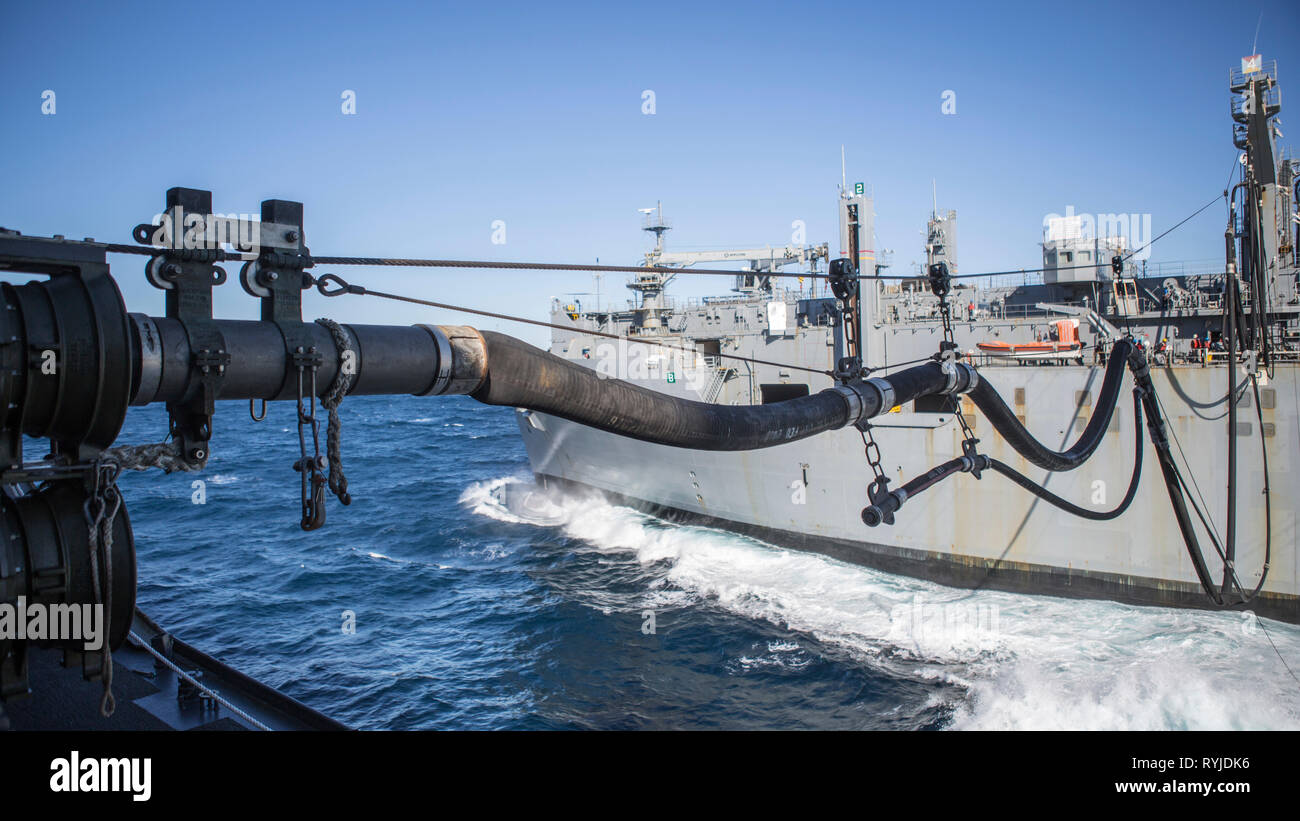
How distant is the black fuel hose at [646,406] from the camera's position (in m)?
4.86

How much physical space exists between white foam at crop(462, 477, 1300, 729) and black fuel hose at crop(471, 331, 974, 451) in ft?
37.1

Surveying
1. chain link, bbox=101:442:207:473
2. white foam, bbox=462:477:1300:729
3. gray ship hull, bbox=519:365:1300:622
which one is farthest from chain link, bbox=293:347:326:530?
gray ship hull, bbox=519:365:1300:622

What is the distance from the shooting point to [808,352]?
27.4 metres

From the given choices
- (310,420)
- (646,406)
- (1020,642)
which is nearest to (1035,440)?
(646,406)

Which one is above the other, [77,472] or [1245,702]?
[77,472]

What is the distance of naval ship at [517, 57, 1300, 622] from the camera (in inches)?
739

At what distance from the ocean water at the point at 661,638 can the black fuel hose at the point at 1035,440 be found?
734 centimetres

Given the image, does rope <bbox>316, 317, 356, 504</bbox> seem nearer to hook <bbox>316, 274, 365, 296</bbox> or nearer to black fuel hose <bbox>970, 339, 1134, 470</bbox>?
hook <bbox>316, 274, 365, 296</bbox>

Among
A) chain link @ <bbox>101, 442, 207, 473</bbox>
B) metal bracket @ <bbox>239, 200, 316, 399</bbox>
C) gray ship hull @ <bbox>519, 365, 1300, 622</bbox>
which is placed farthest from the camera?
gray ship hull @ <bbox>519, 365, 1300, 622</bbox>

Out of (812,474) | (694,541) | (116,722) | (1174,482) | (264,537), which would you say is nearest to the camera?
(116,722)

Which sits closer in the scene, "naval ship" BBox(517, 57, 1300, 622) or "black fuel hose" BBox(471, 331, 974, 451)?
"black fuel hose" BBox(471, 331, 974, 451)
